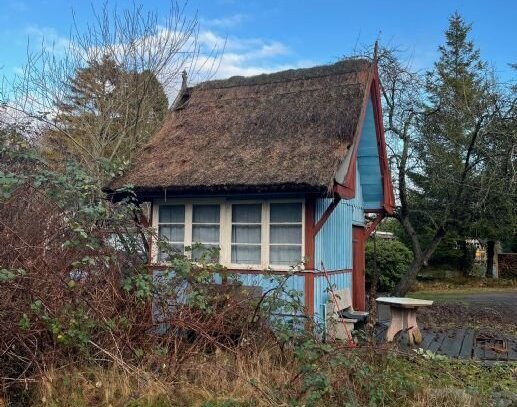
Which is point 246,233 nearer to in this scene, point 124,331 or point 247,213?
point 247,213

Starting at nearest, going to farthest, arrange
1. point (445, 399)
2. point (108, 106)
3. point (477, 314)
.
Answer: point (445, 399)
point (477, 314)
point (108, 106)

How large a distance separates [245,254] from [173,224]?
154 centimetres

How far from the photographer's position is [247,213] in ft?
30.0

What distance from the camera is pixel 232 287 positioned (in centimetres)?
661

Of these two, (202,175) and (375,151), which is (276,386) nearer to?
(202,175)

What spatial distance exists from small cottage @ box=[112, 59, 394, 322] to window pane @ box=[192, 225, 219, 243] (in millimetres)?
19

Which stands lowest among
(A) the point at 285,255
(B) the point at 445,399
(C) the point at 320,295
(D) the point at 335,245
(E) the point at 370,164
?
(B) the point at 445,399

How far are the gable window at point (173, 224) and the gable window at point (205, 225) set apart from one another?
257 mm

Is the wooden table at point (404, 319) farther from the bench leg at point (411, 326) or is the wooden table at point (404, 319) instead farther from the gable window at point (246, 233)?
the gable window at point (246, 233)

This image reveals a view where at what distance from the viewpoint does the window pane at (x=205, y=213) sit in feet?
30.8

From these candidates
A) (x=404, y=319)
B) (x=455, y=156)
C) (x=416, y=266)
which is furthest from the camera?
(x=455, y=156)

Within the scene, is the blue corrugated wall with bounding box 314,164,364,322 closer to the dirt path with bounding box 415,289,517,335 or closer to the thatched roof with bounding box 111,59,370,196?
the thatched roof with bounding box 111,59,370,196

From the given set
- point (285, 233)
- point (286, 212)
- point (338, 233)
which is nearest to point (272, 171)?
point (286, 212)

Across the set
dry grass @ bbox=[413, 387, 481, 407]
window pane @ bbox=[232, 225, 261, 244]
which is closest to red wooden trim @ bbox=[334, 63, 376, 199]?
window pane @ bbox=[232, 225, 261, 244]
